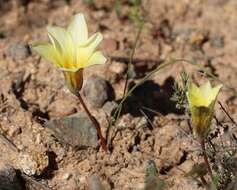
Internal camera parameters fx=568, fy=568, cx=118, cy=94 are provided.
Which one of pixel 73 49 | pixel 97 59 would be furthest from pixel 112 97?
pixel 97 59

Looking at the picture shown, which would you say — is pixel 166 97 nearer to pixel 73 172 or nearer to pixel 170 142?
pixel 170 142

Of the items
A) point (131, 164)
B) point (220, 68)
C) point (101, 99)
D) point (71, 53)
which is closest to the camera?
point (71, 53)

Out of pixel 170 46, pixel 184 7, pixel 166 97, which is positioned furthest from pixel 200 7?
pixel 166 97

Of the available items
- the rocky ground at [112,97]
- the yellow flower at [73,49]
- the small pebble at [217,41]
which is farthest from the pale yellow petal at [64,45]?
the small pebble at [217,41]

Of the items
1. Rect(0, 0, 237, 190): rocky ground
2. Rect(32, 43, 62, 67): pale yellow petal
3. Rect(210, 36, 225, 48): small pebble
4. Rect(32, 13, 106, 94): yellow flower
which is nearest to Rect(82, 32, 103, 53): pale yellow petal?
Rect(32, 13, 106, 94): yellow flower

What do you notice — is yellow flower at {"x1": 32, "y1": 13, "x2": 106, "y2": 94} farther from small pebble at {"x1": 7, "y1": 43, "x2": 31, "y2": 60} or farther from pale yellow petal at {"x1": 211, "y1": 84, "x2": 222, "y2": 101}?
small pebble at {"x1": 7, "y1": 43, "x2": 31, "y2": 60}

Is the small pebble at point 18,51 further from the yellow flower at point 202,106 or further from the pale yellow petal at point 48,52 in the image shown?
the yellow flower at point 202,106
